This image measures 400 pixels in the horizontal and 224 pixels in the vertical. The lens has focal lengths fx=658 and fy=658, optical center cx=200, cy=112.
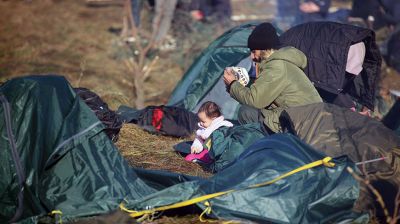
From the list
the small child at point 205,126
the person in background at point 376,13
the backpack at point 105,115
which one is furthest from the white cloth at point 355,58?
the person in background at point 376,13

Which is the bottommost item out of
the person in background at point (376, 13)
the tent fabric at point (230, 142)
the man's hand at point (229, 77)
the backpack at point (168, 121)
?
the person in background at point (376, 13)

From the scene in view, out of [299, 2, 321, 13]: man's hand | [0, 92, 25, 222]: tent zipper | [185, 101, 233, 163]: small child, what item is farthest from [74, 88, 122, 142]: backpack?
[299, 2, 321, 13]: man's hand

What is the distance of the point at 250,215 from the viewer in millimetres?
4363

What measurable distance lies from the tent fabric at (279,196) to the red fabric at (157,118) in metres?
2.47

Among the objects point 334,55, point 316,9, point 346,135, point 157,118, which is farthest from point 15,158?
point 316,9

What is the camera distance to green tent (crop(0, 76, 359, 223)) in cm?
436

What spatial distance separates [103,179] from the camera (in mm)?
4555

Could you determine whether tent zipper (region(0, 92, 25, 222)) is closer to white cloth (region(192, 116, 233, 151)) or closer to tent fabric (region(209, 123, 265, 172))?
tent fabric (region(209, 123, 265, 172))

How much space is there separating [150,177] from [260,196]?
892 millimetres

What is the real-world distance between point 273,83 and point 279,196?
4.69 ft

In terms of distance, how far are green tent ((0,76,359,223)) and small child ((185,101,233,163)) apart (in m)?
1.21

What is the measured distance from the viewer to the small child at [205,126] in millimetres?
5934

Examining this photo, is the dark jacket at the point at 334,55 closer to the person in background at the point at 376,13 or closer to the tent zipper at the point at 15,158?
the tent zipper at the point at 15,158

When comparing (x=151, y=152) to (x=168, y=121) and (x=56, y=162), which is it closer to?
(x=168, y=121)
